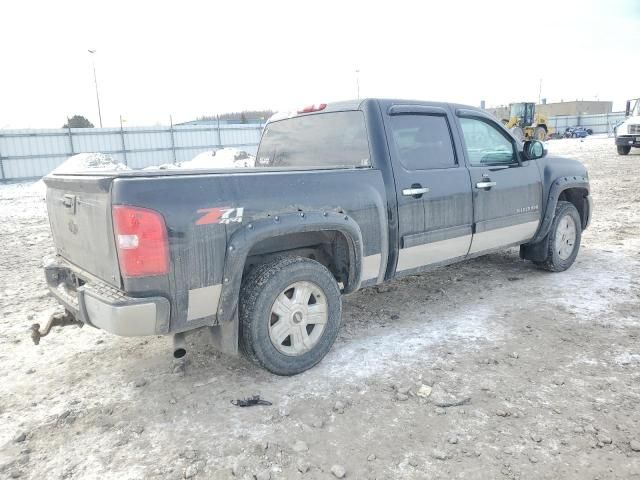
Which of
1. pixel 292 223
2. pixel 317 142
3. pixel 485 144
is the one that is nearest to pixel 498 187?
pixel 485 144

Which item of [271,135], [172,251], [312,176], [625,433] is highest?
[271,135]

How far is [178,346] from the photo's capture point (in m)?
3.15

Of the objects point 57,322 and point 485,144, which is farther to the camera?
point 485,144

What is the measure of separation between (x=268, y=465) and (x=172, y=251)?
1240 mm

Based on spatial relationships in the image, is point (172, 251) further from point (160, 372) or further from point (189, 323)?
point (160, 372)

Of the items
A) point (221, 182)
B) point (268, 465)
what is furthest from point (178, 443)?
point (221, 182)

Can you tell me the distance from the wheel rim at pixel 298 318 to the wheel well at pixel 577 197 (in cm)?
383

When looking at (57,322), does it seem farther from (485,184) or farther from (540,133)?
(540,133)

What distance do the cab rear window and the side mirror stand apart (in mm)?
2147

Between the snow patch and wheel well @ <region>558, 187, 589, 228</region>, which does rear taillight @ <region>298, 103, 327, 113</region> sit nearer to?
wheel well @ <region>558, 187, 589, 228</region>

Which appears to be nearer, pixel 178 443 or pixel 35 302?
pixel 178 443

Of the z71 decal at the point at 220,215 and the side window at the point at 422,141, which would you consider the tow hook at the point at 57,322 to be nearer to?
the z71 decal at the point at 220,215

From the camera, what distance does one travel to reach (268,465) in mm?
2568

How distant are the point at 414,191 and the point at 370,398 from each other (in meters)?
1.70
